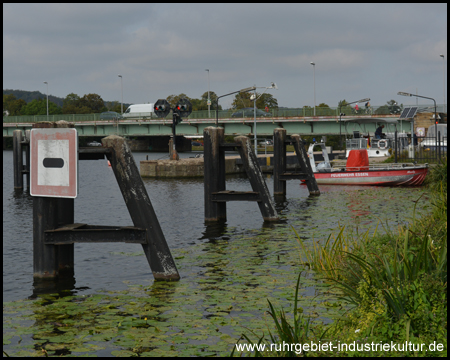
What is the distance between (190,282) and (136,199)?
58.2 inches

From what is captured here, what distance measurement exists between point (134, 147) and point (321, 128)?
1906 inches

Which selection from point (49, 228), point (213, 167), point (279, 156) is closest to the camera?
point (49, 228)

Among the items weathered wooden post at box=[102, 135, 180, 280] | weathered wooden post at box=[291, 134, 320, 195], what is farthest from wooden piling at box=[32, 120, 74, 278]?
weathered wooden post at box=[291, 134, 320, 195]

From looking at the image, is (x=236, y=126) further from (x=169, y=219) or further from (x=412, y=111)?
(x=169, y=219)

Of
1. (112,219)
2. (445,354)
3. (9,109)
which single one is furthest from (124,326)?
(9,109)

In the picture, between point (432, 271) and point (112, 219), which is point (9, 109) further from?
point (432, 271)

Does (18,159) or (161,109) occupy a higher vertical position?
(161,109)

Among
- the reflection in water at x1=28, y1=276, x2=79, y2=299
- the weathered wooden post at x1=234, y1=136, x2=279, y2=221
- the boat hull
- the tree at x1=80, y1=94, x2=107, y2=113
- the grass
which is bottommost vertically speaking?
the reflection in water at x1=28, y1=276, x2=79, y2=299

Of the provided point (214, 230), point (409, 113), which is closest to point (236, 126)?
point (409, 113)

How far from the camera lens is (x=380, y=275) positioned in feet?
20.4

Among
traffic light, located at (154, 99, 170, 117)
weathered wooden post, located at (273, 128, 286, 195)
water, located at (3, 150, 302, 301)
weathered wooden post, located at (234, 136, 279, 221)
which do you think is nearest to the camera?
water, located at (3, 150, 302, 301)

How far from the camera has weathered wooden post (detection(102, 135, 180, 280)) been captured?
8.69 metres

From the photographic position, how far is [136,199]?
8695 mm

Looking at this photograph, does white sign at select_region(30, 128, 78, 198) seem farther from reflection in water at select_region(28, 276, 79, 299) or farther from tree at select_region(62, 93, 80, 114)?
tree at select_region(62, 93, 80, 114)
